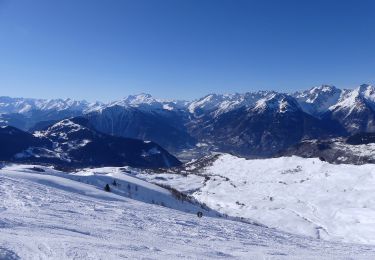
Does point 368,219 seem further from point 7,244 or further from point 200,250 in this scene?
point 7,244

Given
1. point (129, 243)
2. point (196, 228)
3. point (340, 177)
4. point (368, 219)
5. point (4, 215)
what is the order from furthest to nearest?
point (340, 177) → point (368, 219) → point (196, 228) → point (4, 215) → point (129, 243)

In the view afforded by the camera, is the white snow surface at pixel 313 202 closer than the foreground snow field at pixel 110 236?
No

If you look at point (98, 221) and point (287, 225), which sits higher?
point (98, 221)

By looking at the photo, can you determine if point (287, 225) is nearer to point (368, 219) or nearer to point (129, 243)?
point (368, 219)

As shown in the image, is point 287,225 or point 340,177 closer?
point 287,225

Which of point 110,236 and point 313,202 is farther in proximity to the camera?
point 313,202

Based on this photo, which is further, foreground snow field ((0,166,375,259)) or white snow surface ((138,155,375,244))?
white snow surface ((138,155,375,244))

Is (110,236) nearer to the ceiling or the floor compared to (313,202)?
nearer to the ceiling

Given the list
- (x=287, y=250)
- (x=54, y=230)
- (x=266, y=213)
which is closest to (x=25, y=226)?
(x=54, y=230)

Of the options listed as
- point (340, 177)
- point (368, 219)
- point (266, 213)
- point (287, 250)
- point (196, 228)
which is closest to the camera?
point (287, 250)
